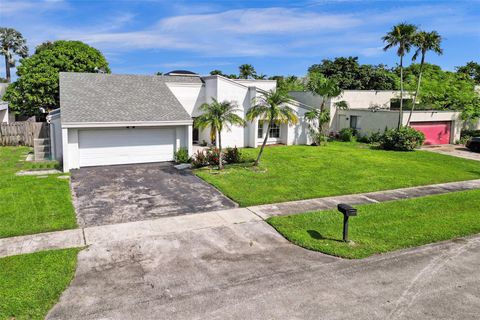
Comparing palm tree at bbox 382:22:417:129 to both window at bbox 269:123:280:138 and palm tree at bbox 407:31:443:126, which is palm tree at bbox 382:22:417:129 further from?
window at bbox 269:123:280:138

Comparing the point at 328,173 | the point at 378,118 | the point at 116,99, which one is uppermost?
the point at 116,99

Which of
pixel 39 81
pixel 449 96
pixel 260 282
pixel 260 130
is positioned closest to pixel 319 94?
pixel 260 130

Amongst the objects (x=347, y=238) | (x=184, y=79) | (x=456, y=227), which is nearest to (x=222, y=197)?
(x=347, y=238)

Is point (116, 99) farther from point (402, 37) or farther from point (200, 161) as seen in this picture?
point (402, 37)

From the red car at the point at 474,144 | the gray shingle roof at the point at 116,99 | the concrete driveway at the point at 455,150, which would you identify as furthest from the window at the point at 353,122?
the gray shingle roof at the point at 116,99

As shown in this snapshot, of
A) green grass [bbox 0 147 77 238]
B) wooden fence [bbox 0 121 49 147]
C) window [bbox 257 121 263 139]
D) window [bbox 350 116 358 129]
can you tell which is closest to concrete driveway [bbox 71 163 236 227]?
green grass [bbox 0 147 77 238]

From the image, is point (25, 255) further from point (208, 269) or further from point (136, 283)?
point (208, 269)
